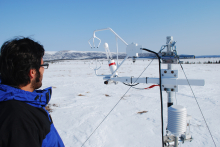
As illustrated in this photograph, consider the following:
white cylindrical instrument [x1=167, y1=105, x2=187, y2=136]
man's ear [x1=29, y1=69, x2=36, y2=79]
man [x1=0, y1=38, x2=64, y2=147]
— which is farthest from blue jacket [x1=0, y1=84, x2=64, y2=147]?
white cylindrical instrument [x1=167, y1=105, x2=187, y2=136]

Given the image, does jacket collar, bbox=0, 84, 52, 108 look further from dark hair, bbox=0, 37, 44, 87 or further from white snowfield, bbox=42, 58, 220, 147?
white snowfield, bbox=42, 58, 220, 147

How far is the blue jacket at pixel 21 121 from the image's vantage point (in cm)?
79

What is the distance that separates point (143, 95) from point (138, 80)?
4.10 m

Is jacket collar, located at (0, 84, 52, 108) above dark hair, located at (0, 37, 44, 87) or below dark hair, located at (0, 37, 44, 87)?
below

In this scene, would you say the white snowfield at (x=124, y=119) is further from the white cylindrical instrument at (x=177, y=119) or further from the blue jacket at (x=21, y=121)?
the blue jacket at (x=21, y=121)

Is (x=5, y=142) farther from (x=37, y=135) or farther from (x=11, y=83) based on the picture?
(x=11, y=83)

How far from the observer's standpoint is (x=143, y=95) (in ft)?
19.9

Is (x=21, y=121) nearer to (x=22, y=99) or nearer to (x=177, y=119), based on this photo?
(x=22, y=99)

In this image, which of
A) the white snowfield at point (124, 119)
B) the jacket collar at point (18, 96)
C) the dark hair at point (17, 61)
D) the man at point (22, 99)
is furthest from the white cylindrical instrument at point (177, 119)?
the dark hair at point (17, 61)

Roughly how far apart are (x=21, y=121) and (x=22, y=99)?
0.17 metres

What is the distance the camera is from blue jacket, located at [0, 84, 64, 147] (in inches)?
31.1

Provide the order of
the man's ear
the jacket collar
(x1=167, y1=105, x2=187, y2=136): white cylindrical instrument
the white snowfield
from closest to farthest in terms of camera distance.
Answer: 1. the jacket collar
2. the man's ear
3. (x1=167, y1=105, x2=187, y2=136): white cylindrical instrument
4. the white snowfield

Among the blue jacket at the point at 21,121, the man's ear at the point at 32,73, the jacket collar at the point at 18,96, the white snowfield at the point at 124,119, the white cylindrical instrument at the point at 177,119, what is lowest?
the white snowfield at the point at 124,119

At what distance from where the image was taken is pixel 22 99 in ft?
3.11
